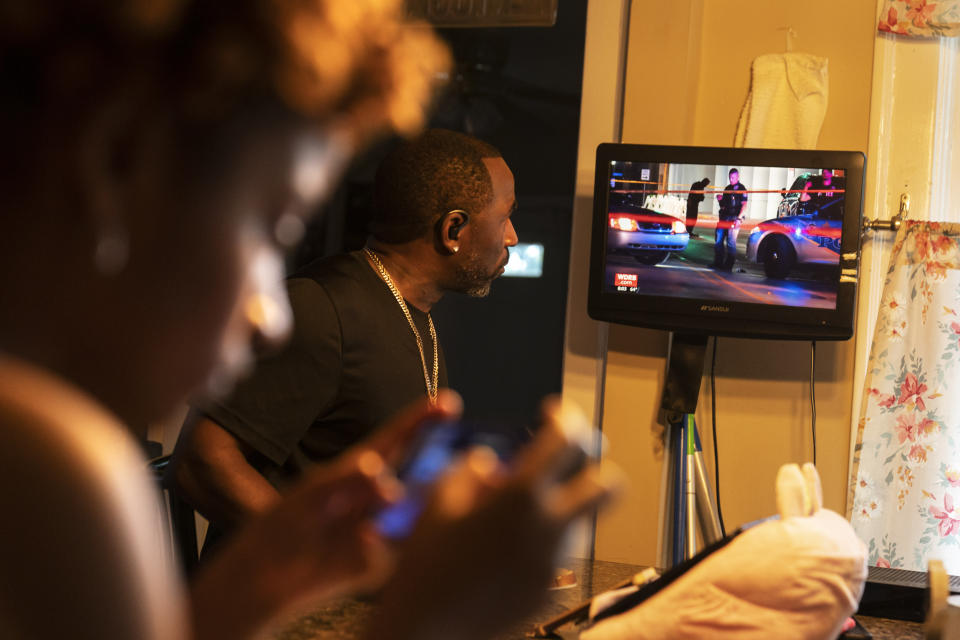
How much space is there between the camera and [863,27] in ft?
8.43

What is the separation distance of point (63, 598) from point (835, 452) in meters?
2.48

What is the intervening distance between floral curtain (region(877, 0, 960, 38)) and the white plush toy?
1.98 metres

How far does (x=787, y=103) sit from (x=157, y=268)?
2.40 m

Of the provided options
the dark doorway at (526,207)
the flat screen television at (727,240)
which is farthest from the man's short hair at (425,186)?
the dark doorway at (526,207)

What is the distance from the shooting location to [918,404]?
2.48 m

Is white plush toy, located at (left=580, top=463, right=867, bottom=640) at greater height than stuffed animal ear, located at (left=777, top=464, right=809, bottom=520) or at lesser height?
lesser

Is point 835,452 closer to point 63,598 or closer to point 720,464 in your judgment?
point 720,464

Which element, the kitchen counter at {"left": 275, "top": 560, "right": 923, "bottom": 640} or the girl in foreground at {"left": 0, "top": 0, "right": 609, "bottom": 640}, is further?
the kitchen counter at {"left": 275, "top": 560, "right": 923, "bottom": 640}

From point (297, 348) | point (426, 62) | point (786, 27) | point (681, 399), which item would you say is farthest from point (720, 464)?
point (426, 62)

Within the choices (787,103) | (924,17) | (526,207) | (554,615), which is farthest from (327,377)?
(526,207)

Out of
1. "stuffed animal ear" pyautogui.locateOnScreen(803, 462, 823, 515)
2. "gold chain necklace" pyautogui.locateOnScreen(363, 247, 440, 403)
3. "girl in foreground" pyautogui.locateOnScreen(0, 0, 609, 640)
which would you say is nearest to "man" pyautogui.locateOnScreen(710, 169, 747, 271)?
"gold chain necklace" pyautogui.locateOnScreen(363, 247, 440, 403)

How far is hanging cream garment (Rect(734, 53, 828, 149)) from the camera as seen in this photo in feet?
8.27

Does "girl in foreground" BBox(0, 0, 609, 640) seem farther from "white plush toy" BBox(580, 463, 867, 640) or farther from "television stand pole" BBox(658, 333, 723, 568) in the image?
"television stand pole" BBox(658, 333, 723, 568)

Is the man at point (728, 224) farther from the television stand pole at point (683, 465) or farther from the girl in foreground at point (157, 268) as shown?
the girl in foreground at point (157, 268)
